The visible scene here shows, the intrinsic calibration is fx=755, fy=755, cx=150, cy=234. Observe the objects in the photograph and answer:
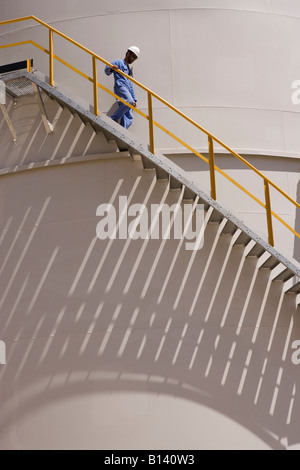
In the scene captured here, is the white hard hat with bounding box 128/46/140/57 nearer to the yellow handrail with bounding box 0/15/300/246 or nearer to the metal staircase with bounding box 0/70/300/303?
the yellow handrail with bounding box 0/15/300/246

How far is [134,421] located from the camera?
1137 centimetres

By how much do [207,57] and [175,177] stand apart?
2.79m

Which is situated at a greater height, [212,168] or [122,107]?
[122,107]

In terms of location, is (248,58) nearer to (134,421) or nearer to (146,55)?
(146,55)

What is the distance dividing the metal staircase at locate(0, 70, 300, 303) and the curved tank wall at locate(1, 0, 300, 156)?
2.44 feet

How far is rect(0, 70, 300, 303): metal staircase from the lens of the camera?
37.6 ft

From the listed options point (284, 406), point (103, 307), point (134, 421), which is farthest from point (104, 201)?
point (284, 406)

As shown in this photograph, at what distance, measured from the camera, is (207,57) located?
13195mm

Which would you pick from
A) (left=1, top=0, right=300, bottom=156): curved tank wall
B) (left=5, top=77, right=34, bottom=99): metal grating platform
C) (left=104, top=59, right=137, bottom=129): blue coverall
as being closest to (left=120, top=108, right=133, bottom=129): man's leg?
(left=104, top=59, right=137, bottom=129): blue coverall

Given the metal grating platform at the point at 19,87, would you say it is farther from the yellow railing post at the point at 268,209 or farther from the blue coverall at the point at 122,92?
the yellow railing post at the point at 268,209

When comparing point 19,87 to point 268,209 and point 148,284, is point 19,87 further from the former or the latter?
point 268,209

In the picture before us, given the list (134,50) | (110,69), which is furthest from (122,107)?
(134,50)

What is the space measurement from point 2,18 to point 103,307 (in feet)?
19.5

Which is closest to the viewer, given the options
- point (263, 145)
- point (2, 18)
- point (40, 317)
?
point (40, 317)
